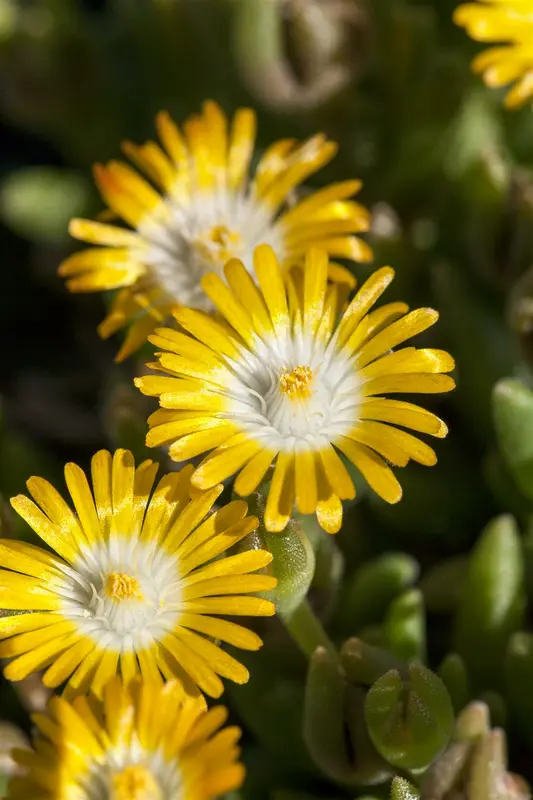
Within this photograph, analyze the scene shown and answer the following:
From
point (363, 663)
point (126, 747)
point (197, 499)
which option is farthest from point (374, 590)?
point (126, 747)

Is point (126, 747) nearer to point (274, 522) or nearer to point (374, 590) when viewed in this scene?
point (274, 522)

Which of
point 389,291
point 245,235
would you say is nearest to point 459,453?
point 389,291

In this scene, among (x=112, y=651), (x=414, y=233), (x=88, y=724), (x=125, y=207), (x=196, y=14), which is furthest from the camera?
(x=196, y=14)

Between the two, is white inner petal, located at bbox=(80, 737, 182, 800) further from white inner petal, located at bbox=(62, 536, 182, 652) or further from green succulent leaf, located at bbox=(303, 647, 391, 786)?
green succulent leaf, located at bbox=(303, 647, 391, 786)

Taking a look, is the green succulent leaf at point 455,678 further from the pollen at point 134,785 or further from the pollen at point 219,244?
the pollen at point 219,244

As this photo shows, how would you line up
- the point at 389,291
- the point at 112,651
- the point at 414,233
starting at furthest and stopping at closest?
the point at 414,233 → the point at 389,291 → the point at 112,651

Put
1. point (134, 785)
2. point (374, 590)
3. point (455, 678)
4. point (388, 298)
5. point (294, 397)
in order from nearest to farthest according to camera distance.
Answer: point (134, 785), point (294, 397), point (455, 678), point (374, 590), point (388, 298)

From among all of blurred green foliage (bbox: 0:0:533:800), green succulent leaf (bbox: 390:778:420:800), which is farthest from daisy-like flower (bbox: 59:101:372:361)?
green succulent leaf (bbox: 390:778:420:800)

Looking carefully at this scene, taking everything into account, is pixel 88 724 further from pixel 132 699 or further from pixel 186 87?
pixel 186 87
